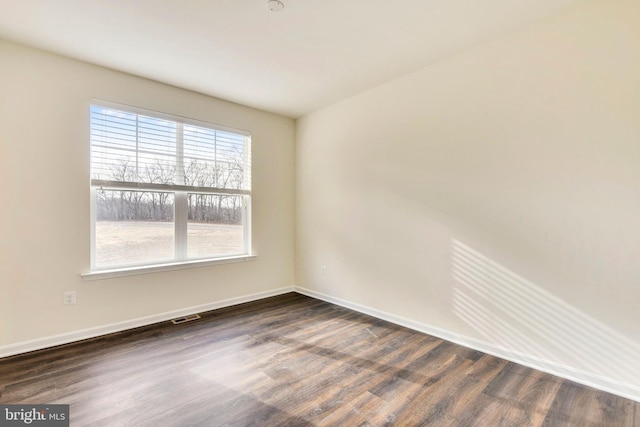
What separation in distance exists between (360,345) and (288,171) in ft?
8.82

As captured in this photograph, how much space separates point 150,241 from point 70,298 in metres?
0.83

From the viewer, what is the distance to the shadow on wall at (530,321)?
1.99 m

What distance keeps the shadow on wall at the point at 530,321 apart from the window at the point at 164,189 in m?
2.74

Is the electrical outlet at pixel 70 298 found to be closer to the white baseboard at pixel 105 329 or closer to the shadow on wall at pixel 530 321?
the white baseboard at pixel 105 329

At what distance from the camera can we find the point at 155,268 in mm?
3148

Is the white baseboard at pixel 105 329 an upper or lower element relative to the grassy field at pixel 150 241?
lower

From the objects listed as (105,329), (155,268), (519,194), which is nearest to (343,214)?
(519,194)

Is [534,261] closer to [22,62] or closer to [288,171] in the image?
[288,171]

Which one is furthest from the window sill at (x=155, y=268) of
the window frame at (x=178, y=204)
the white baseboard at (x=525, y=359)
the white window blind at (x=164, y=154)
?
the white baseboard at (x=525, y=359)

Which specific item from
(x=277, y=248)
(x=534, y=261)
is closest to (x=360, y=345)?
(x=534, y=261)

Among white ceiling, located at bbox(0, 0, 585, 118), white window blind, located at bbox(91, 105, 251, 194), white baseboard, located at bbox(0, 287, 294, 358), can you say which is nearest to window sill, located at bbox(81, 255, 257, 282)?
white baseboard, located at bbox(0, 287, 294, 358)

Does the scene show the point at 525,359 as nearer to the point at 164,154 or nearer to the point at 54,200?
the point at 164,154

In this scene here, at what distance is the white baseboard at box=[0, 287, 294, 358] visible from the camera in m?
2.47

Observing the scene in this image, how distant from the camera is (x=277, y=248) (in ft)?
14.1
